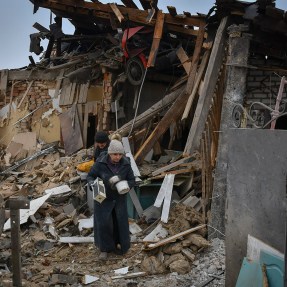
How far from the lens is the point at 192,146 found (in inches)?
272

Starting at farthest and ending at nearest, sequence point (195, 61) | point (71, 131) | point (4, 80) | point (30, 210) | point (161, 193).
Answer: point (4, 80) < point (71, 131) < point (195, 61) < point (30, 210) < point (161, 193)

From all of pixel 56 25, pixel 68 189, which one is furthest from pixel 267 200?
pixel 56 25

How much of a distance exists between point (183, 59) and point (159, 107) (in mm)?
1192

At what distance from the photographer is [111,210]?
5836 millimetres

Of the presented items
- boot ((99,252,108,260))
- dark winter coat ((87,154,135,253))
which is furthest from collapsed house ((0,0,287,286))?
boot ((99,252,108,260))

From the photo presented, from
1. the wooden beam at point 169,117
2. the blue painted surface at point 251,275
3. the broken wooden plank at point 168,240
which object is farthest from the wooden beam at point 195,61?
the blue painted surface at point 251,275

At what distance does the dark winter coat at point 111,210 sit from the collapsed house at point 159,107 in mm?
499

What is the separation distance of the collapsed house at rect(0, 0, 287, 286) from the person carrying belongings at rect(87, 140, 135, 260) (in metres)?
0.52

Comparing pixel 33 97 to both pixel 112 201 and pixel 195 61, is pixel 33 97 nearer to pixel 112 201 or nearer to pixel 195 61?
pixel 195 61

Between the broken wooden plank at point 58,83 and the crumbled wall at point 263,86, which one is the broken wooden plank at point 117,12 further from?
the broken wooden plank at point 58,83

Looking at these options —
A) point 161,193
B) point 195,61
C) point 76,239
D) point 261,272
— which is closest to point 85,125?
point 195,61

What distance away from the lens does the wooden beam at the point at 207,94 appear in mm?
6840

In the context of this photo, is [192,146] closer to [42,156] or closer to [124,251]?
[124,251]

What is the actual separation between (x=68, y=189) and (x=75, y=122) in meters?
3.72
